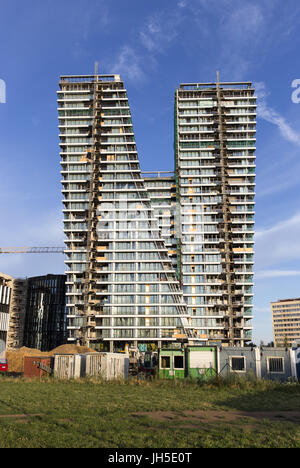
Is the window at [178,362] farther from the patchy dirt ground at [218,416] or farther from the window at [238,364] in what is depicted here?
the patchy dirt ground at [218,416]

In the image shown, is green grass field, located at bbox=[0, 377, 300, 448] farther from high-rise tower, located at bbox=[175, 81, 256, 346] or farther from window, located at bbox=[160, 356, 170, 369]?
high-rise tower, located at bbox=[175, 81, 256, 346]

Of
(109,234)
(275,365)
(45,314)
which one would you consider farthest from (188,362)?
(45,314)

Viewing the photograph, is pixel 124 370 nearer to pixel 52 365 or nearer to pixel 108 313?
pixel 52 365

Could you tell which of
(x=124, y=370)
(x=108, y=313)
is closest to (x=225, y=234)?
(x=108, y=313)

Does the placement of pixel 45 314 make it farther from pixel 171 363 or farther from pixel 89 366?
pixel 171 363

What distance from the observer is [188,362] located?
37.6 meters

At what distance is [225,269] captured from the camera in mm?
111250

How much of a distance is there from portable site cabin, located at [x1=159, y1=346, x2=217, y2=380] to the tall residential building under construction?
202ft

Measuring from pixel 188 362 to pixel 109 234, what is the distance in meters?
74.6

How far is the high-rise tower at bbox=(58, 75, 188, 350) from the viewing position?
101688 millimetres

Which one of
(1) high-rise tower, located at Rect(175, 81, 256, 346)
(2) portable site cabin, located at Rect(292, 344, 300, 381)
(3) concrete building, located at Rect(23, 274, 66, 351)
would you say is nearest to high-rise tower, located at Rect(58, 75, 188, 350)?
(1) high-rise tower, located at Rect(175, 81, 256, 346)

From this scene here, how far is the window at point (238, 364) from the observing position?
3731 cm

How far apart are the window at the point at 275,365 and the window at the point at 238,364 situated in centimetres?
245

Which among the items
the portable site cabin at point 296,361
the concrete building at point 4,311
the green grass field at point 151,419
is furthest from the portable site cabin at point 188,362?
the concrete building at point 4,311
